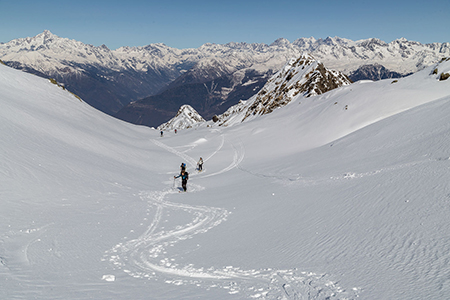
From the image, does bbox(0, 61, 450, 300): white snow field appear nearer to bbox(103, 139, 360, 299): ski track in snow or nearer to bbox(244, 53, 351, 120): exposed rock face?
bbox(103, 139, 360, 299): ski track in snow

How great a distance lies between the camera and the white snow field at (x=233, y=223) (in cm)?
608

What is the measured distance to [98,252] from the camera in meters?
8.25

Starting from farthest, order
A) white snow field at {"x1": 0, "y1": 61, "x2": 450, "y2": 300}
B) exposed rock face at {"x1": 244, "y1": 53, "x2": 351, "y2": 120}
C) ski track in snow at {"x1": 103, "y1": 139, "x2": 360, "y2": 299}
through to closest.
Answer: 1. exposed rock face at {"x1": 244, "y1": 53, "x2": 351, "y2": 120}
2. white snow field at {"x1": 0, "y1": 61, "x2": 450, "y2": 300}
3. ski track in snow at {"x1": 103, "y1": 139, "x2": 360, "y2": 299}

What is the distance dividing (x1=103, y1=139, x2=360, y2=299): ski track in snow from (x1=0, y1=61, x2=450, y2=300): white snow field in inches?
1.6

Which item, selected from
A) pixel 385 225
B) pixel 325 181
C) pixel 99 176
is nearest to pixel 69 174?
pixel 99 176

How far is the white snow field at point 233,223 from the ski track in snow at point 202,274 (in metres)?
0.04

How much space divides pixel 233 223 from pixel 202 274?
14.7 feet

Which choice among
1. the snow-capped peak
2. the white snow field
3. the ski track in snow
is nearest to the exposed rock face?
the snow-capped peak

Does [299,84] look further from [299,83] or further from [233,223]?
[233,223]

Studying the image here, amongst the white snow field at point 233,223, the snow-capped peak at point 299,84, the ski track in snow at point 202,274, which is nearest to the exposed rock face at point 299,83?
the snow-capped peak at point 299,84

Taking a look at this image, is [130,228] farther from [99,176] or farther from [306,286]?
[99,176]

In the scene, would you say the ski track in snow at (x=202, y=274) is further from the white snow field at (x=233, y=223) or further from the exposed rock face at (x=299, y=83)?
the exposed rock face at (x=299, y=83)

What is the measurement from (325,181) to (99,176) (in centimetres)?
1422

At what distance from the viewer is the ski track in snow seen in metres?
5.84
